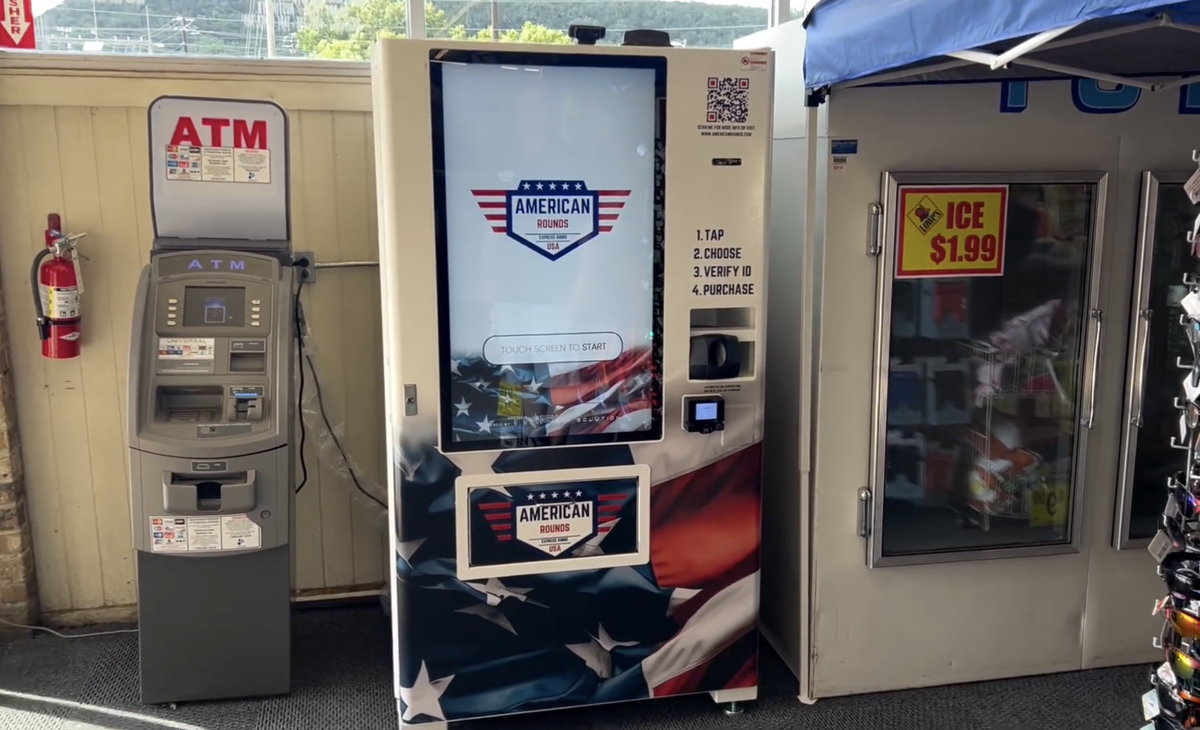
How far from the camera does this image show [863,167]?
2.68 m

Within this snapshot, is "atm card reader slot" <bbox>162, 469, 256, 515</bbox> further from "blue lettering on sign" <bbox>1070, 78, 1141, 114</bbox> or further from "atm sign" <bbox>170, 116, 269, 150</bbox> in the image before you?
"blue lettering on sign" <bbox>1070, 78, 1141, 114</bbox>

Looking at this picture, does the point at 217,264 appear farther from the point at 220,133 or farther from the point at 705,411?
the point at 705,411

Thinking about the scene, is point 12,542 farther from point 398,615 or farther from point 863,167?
point 863,167

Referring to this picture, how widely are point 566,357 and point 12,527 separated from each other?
2.03 metres

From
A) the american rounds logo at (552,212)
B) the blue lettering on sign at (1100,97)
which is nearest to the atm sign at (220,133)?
the american rounds logo at (552,212)

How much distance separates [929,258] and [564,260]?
1.04 m

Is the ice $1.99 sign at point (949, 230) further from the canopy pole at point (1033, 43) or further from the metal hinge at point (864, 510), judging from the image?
the canopy pole at point (1033, 43)

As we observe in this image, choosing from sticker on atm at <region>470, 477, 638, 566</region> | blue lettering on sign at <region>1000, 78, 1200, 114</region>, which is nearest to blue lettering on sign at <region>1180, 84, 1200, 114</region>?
blue lettering on sign at <region>1000, 78, 1200, 114</region>

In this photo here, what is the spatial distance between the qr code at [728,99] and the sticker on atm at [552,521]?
38.8 inches

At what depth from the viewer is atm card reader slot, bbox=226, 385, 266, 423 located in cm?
277

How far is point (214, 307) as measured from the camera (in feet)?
9.16

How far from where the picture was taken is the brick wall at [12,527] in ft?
10.5

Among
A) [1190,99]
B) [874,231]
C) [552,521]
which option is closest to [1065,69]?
[874,231]

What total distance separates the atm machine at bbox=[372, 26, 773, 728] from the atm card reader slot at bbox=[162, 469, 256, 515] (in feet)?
1.63
